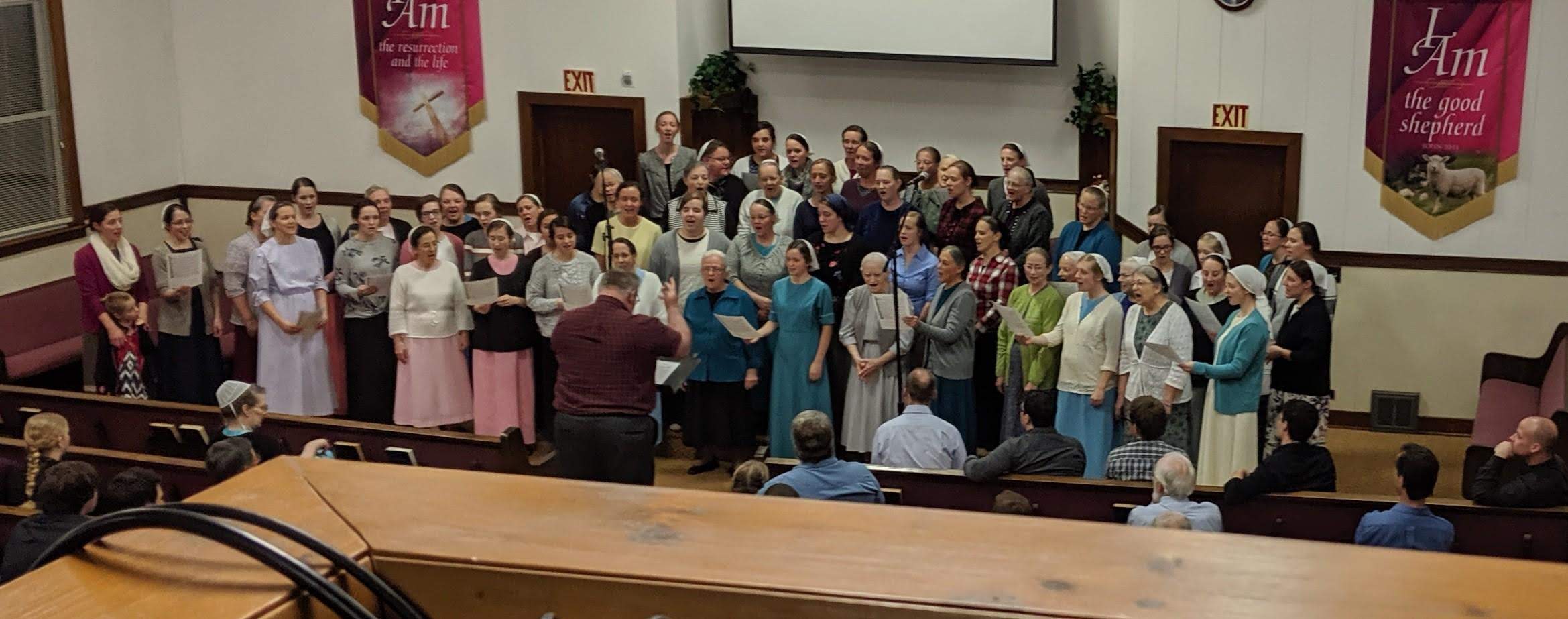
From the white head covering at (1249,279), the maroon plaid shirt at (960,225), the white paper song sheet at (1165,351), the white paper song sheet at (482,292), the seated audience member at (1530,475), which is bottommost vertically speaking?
the seated audience member at (1530,475)

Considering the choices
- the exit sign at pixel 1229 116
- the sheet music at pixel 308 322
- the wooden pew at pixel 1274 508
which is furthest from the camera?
the exit sign at pixel 1229 116

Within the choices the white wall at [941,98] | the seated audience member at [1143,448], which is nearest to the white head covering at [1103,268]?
the seated audience member at [1143,448]

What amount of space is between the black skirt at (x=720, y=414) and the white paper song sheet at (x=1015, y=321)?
1470 mm

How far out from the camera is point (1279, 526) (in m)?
5.63

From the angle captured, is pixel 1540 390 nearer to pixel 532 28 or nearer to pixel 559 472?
pixel 559 472

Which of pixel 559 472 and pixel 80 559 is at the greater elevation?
pixel 80 559

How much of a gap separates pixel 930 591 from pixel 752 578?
0.13m

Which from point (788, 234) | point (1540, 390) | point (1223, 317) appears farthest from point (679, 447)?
point (1540, 390)

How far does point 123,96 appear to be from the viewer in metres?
11.6

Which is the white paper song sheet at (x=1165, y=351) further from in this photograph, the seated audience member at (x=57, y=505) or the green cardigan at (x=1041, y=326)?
the seated audience member at (x=57, y=505)

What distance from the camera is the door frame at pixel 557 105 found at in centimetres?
1133

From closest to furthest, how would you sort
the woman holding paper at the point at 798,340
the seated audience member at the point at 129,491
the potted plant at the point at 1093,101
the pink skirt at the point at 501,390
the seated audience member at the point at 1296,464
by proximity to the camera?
the seated audience member at the point at 129,491 < the seated audience member at the point at 1296,464 < the woman holding paper at the point at 798,340 < the pink skirt at the point at 501,390 < the potted plant at the point at 1093,101

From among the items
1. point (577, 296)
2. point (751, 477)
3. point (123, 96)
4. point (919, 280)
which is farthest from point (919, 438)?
point (123, 96)

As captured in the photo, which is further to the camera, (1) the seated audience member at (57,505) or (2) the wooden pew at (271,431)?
(2) the wooden pew at (271,431)
